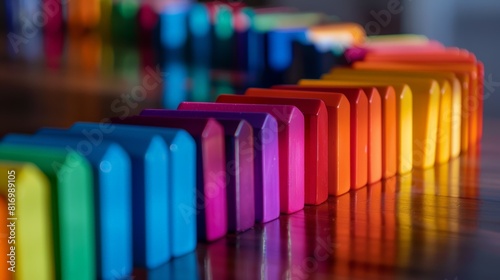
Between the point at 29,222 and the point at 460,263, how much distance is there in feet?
2.15

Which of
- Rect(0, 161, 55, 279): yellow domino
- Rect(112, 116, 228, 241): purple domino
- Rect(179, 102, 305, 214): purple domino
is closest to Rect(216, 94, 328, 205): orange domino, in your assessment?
Rect(179, 102, 305, 214): purple domino

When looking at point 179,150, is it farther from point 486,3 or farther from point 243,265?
point 486,3

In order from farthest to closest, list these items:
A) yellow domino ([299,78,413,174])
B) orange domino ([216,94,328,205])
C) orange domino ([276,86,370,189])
Result: yellow domino ([299,78,413,174])
orange domino ([276,86,370,189])
orange domino ([216,94,328,205])

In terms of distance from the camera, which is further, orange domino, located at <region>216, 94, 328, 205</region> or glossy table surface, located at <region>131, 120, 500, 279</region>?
orange domino, located at <region>216, 94, 328, 205</region>

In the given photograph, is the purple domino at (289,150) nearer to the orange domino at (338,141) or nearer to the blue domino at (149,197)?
the orange domino at (338,141)

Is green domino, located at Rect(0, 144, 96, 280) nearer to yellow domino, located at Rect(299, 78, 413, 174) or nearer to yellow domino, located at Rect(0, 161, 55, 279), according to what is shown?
yellow domino, located at Rect(0, 161, 55, 279)

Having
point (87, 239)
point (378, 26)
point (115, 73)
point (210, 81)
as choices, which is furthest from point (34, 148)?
point (378, 26)

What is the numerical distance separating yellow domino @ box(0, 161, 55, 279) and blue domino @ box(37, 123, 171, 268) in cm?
18

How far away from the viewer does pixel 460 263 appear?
131 cm

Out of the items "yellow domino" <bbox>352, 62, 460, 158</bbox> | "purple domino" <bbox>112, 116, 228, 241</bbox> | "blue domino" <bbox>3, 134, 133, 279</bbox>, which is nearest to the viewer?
"blue domino" <bbox>3, 134, 133, 279</bbox>

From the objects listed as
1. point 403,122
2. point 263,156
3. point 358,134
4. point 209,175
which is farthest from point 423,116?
point 209,175

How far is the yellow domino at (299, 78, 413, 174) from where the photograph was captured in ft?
6.56

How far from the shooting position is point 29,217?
1087mm

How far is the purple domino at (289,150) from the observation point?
1604mm
